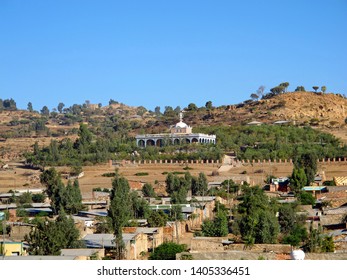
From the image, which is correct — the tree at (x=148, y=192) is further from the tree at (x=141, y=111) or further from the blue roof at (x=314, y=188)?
the tree at (x=141, y=111)

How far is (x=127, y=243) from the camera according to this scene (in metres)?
23.5

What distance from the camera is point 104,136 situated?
76312 millimetres

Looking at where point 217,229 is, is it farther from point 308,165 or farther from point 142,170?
point 142,170

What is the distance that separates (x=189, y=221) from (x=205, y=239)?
6.91 metres

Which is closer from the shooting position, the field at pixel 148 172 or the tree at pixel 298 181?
the tree at pixel 298 181

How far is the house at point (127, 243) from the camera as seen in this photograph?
23336 millimetres

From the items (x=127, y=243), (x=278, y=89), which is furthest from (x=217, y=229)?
(x=278, y=89)

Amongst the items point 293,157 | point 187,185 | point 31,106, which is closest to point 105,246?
point 187,185

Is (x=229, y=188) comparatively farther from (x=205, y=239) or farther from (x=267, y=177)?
(x=205, y=239)

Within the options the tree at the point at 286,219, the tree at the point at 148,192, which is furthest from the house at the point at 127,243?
the tree at the point at 148,192

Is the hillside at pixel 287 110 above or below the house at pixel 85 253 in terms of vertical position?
above

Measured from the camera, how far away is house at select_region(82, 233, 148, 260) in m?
23.3

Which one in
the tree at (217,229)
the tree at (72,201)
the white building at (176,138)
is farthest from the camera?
the white building at (176,138)

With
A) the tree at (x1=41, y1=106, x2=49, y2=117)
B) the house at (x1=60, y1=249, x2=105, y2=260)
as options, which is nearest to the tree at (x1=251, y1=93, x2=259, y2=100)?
the tree at (x1=41, y1=106, x2=49, y2=117)
